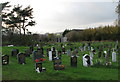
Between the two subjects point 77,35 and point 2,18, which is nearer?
point 2,18

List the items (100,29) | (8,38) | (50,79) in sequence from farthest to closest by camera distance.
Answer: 1. (100,29)
2. (8,38)
3. (50,79)

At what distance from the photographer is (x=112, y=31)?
49.6 meters

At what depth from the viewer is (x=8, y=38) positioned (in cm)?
3431


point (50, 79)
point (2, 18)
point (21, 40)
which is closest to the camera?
point (50, 79)

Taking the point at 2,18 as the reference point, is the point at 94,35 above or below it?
below

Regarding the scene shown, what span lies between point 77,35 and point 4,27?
22.7 metres

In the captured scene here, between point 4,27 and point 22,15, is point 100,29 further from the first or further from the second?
point 4,27

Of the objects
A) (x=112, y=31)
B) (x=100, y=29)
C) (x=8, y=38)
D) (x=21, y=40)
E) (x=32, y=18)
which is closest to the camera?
(x=21, y=40)

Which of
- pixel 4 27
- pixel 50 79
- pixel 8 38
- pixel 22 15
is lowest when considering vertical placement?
pixel 50 79

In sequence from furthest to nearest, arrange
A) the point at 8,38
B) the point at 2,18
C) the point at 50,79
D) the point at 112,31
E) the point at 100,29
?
1. the point at 100,29
2. the point at 112,31
3. the point at 2,18
4. the point at 8,38
5. the point at 50,79

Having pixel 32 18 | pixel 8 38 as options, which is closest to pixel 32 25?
pixel 32 18

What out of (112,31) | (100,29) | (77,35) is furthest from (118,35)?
(77,35)

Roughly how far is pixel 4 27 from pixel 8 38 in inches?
326

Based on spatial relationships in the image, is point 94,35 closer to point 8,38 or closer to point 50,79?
point 8,38
